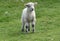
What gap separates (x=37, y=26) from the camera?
14.6 meters

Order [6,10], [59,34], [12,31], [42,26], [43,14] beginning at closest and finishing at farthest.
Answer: [59,34]
[12,31]
[42,26]
[43,14]
[6,10]

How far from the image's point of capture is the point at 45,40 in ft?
37.2

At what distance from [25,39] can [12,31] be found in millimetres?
2005

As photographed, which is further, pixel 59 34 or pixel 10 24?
pixel 10 24

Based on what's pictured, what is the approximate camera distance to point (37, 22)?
15.9 meters

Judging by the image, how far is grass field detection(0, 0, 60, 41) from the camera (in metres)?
12.1

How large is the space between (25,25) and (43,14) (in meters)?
5.65

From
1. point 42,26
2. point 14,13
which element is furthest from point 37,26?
point 14,13

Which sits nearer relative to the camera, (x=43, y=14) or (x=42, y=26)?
(x=42, y=26)

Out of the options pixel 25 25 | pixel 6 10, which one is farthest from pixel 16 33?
pixel 6 10

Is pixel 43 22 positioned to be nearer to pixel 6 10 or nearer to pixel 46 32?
pixel 46 32

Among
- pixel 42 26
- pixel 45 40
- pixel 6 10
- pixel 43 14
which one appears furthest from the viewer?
pixel 6 10

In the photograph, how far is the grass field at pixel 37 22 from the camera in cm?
1212

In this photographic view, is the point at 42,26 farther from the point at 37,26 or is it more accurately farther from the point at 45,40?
the point at 45,40
